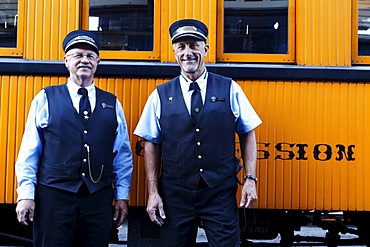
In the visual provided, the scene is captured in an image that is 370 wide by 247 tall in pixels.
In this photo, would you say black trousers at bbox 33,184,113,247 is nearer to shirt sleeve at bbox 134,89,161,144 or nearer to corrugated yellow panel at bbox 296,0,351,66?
shirt sleeve at bbox 134,89,161,144

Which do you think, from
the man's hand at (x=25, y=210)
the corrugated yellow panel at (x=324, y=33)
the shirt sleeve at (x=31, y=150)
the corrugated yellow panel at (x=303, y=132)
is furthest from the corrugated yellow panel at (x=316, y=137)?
the man's hand at (x=25, y=210)

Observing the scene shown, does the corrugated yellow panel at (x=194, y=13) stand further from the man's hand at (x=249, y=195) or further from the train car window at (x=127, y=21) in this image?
the man's hand at (x=249, y=195)

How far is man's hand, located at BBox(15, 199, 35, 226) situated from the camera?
195cm

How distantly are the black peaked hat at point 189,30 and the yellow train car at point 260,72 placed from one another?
42 centimetres

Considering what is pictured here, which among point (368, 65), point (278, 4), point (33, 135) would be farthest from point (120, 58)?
point (368, 65)

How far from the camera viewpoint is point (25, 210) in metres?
1.95

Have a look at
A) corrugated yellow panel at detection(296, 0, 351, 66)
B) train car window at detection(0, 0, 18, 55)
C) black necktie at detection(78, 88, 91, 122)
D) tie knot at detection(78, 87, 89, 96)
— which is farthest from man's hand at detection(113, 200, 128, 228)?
corrugated yellow panel at detection(296, 0, 351, 66)

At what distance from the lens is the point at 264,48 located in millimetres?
2729

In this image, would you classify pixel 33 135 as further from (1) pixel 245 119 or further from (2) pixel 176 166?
(1) pixel 245 119

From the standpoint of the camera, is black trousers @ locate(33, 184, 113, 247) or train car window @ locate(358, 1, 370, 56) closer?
black trousers @ locate(33, 184, 113, 247)

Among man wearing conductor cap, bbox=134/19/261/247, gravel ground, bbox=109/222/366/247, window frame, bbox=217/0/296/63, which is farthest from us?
gravel ground, bbox=109/222/366/247

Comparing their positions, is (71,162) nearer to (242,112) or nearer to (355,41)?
(242,112)

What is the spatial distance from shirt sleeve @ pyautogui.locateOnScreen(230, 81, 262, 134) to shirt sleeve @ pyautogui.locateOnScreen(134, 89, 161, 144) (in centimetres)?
40

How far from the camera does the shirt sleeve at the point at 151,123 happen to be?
2176 millimetres
